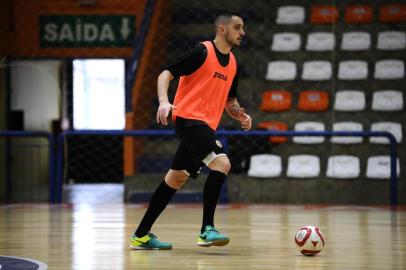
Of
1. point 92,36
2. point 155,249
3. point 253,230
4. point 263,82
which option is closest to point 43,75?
point 92,36

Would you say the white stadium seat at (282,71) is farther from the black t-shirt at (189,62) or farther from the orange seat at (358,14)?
the black t-shirt at (189,62)

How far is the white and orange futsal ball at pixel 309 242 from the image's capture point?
5.27 meters

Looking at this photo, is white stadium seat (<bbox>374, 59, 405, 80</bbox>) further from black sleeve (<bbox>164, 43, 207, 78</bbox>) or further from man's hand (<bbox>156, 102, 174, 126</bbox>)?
man's hand (<bbox>156, 102, 174, 126</bbox>)

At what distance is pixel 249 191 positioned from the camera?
11.1m

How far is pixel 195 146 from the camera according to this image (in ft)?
18.1

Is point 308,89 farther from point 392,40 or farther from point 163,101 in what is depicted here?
point 163,101

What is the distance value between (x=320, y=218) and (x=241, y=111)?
268cm

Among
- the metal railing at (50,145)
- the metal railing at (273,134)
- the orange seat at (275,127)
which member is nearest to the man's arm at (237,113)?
the metal railing at (273,134)

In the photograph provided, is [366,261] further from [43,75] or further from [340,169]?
[43,75]

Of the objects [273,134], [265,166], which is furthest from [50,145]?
[265,166]

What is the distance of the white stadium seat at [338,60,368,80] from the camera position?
12.5m

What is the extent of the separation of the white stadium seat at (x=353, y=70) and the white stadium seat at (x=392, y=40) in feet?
1.40

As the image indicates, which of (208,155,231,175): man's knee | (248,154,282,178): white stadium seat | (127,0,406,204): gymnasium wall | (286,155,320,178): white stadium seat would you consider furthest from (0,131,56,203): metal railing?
(208,155,231,175): man's knee

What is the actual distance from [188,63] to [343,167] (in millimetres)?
6097
